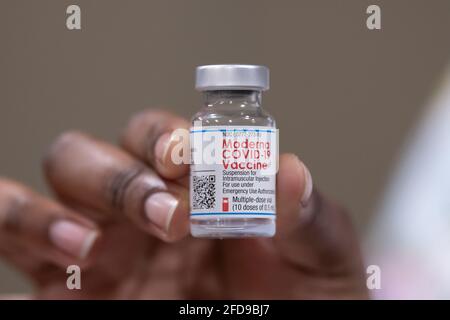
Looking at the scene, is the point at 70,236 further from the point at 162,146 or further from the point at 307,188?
the point at 307,188

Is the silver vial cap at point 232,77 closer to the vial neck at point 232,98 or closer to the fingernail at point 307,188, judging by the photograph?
the vial neck at point 232,98

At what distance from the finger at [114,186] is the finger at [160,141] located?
0.01 m

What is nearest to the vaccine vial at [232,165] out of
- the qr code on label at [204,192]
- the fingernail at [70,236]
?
the qr code on label at [204,192]

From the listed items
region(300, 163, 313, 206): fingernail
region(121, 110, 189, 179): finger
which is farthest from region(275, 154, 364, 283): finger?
region(121, 110, 189, 179): finger

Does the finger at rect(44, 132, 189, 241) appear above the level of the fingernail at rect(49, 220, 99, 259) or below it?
above

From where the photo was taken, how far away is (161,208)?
0.74m

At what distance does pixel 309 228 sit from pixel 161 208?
0.18 meters

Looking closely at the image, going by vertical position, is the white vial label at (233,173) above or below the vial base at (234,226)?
above

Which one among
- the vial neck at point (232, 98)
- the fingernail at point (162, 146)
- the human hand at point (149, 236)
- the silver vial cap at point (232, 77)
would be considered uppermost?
the silver vial cap at point (232, 77)

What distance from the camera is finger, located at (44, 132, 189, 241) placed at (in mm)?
736

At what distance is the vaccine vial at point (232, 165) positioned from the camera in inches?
25.7

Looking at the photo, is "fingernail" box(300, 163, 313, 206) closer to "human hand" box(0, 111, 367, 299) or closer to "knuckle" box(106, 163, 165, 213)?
"human hand" box(0, 111, 367, 299)

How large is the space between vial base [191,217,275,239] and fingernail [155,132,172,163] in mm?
93
